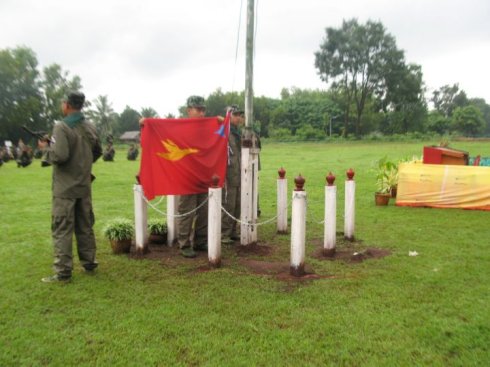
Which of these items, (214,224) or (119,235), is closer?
(214,224)

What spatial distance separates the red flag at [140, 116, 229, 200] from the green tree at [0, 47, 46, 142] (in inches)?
1992

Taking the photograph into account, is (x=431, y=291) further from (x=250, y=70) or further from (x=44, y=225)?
(x=44, y=225)

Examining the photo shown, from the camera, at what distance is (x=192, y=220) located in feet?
20.4

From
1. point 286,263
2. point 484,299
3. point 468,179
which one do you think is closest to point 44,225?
point 286,263

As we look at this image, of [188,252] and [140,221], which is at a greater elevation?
[140,221]

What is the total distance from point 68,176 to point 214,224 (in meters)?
1.75

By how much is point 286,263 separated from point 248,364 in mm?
2596

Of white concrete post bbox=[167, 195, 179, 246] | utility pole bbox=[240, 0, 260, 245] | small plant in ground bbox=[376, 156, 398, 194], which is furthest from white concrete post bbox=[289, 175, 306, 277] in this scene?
small plant in ground bbox=[376, 156, 398, 194]

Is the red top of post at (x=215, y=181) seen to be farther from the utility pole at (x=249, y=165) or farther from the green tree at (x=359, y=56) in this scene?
the green tree at (x=359, y=56)

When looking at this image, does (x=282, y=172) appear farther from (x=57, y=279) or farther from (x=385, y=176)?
(x=385, y=176)

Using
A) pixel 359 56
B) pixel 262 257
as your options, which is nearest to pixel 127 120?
pixel 359 56

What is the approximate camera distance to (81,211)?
5180mm

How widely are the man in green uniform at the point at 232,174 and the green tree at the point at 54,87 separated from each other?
2077 inches

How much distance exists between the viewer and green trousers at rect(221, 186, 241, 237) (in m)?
6.75
